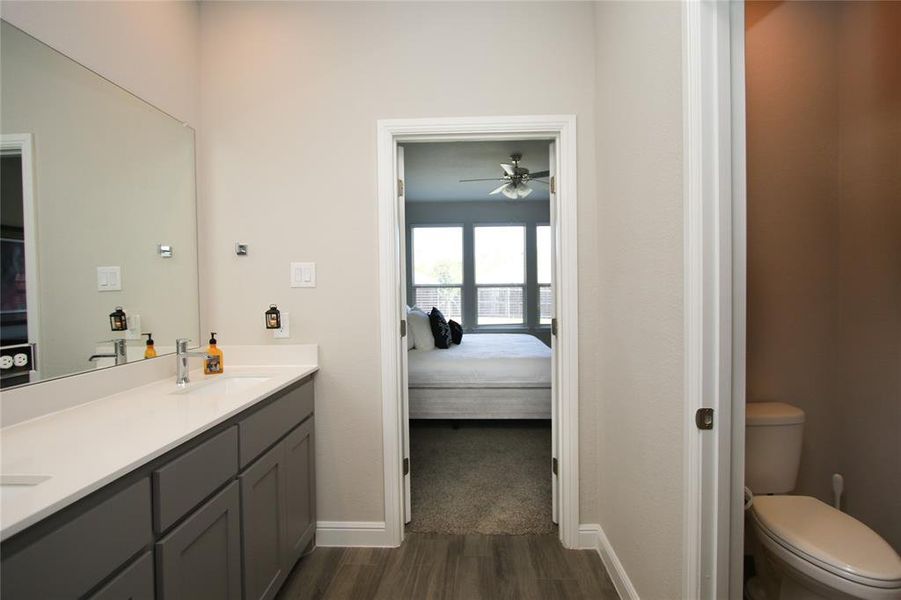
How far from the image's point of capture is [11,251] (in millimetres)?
1192

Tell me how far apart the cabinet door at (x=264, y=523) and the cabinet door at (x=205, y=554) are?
0.16 ft

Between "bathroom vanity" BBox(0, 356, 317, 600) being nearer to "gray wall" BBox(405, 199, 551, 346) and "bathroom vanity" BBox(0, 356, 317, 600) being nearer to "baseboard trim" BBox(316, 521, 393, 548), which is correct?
"baseboard trim" BBox(316, 521, 393, 548)

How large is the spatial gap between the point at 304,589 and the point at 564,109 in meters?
2.57

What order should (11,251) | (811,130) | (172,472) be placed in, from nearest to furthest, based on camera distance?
1. (172,472)
2. (11,251)
3. (811,130)

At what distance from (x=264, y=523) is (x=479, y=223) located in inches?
209

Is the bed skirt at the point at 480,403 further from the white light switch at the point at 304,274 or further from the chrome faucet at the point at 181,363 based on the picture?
the chrome faucet at the point at 181,363

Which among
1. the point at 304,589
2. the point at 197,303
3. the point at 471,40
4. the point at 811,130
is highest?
the point at 471,40

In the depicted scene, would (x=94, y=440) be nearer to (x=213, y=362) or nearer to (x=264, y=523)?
→ (x=264, y=523)

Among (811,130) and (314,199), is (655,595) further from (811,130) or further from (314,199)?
(314,199)

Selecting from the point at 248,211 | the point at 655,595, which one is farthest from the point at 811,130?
the point at 248,211

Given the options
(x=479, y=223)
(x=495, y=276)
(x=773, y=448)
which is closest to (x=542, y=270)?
(x=495, y=276)

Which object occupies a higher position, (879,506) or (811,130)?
(811,130)

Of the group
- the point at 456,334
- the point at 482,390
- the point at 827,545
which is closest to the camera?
the point at 827,545

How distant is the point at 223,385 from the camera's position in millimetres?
1820
